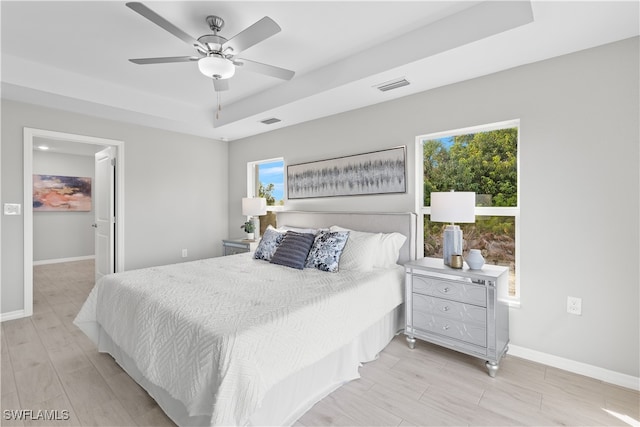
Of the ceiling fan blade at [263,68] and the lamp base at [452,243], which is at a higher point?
the ceiling fan blade at [263,68]

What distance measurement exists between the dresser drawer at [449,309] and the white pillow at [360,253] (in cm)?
51

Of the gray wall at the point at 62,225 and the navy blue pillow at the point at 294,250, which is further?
the gray wall at the point at 62,225

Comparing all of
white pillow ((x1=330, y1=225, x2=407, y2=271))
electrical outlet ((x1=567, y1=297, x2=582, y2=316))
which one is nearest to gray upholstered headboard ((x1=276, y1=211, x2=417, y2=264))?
white pillow ((x1=330, y1=225, x2=407, y2=271))

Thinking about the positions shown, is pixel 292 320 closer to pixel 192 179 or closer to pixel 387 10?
pixel 387 10

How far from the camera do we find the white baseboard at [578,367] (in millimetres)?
2081

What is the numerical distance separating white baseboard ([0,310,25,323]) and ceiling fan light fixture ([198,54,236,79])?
3574 mm

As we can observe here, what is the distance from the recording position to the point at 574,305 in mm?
2291

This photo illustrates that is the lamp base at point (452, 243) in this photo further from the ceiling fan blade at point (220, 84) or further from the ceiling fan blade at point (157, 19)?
the ceiling fan blade at point (157, 19)

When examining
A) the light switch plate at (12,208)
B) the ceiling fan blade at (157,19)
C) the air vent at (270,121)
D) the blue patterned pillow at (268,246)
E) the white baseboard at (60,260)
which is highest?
the air vent at (270,121)

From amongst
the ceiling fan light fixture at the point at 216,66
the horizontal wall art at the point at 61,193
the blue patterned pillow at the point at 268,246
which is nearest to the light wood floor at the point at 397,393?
the blue patterned pillow at the point at 268,246

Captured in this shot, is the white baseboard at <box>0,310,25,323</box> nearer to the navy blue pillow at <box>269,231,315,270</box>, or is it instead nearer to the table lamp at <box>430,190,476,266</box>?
the navy blue pillow at <box>269,231,315,270</box>

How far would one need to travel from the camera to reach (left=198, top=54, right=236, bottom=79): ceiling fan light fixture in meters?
2.10

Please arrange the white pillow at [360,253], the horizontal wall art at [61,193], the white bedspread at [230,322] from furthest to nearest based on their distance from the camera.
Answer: the horizontal wall art at [61,193]
the white pillow at [360,253]
the white bedspread at [230,322]

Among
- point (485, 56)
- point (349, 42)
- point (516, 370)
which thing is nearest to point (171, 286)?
point (349, 42)
